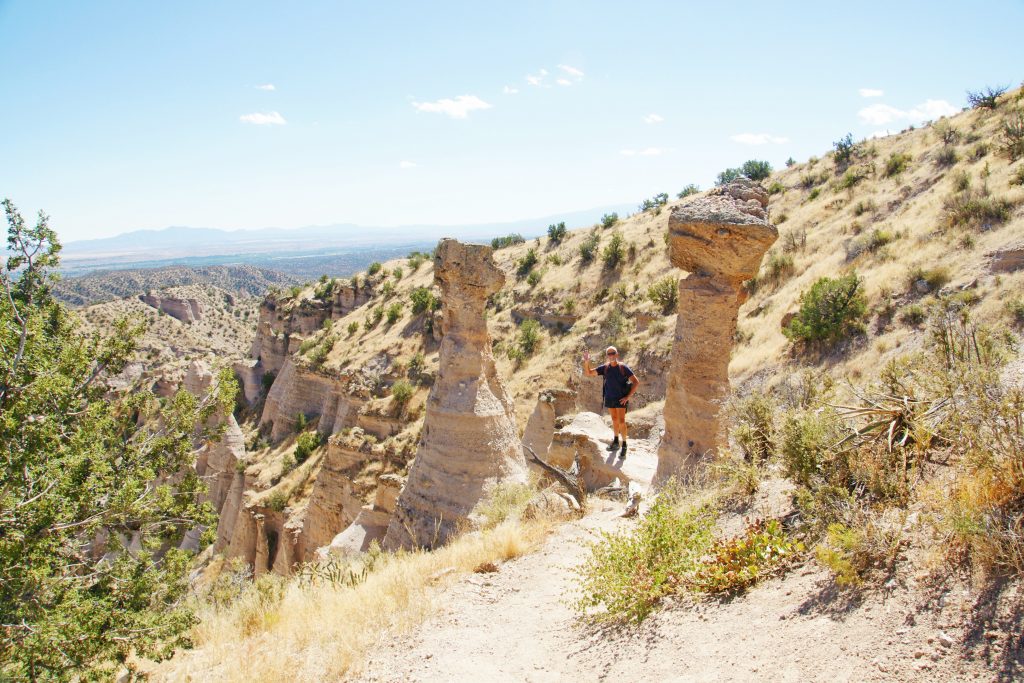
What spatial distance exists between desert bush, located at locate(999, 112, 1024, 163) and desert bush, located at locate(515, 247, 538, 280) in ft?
66.2

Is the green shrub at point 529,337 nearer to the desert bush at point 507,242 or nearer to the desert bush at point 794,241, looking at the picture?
the desert bush at point 794,241

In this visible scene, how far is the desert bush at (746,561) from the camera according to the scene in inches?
145

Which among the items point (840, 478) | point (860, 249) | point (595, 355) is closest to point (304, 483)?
point (595, 355)

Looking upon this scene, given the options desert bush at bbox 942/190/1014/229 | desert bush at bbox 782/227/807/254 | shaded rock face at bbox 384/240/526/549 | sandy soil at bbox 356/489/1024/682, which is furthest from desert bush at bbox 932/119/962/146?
sandy soil at bbox 356/489/1024/682

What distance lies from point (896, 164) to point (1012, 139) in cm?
568

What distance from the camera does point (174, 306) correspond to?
67.4 meters

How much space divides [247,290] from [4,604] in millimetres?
130862

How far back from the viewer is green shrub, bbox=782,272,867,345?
15.3 metres

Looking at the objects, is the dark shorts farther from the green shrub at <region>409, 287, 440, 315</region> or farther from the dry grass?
the green shrub at <region>409, 287, 440, 315</region>

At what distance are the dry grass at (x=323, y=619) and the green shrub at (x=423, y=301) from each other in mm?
21462

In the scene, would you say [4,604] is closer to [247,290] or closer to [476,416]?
[476,416]

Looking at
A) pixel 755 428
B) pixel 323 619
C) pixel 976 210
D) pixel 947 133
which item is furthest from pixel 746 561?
pixel 947 133

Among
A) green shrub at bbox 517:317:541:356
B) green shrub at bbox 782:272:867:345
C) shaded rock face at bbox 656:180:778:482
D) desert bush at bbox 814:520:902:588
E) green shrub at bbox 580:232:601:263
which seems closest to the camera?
desert bush at bbox 814:520:902:588

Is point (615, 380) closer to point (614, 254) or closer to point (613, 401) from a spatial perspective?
point (613, 401)
